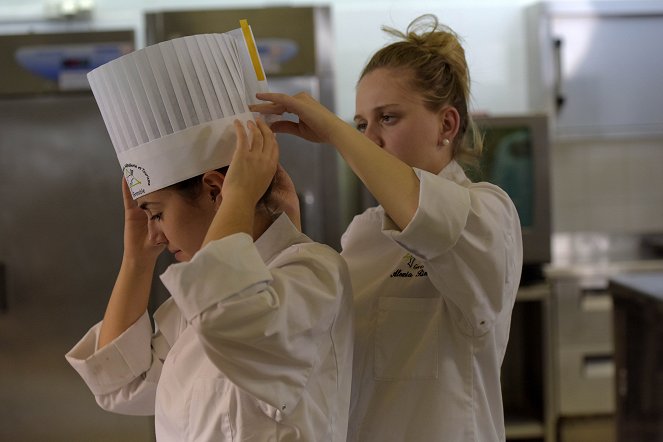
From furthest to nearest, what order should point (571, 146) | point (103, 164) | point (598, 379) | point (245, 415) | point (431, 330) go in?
point (571, 146) < point (598, 379) < point (103, 164) < point (431, 330) < point (245, 415)

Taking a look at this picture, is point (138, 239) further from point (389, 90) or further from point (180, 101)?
point (389, 90)

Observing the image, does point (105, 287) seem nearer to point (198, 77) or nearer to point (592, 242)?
point (198, 77)

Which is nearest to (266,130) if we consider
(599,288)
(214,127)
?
(214,127)

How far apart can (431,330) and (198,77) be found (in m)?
0.47

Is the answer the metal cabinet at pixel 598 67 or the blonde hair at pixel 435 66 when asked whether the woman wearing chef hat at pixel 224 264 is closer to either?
the blonde hair at pixel 435 66

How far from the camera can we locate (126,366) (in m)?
1.19

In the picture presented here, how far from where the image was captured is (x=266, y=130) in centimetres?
99

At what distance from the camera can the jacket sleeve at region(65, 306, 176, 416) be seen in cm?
119

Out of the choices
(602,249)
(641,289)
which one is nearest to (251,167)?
(641,289)

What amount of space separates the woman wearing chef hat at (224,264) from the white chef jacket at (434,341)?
4.8 inches

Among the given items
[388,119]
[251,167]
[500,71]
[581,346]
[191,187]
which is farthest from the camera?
[500,71]

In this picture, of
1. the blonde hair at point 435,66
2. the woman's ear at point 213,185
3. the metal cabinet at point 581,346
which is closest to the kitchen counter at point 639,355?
the metal cabinet at point 581,346

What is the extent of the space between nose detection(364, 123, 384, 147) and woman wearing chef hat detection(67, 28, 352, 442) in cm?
14

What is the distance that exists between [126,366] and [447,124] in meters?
0.62
